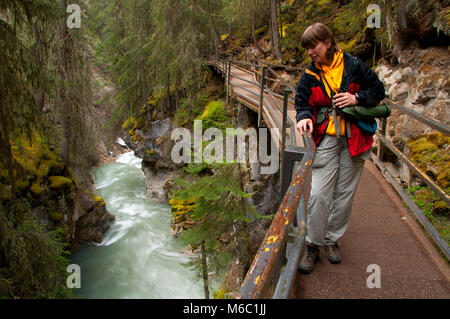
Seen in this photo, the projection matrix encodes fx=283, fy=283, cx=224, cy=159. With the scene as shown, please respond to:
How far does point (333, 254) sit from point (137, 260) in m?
13.3

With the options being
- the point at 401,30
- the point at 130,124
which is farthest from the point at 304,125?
the point at 130,124

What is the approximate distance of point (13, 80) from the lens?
5.16 m

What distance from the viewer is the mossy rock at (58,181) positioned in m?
11.6

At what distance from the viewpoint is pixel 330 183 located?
242cm

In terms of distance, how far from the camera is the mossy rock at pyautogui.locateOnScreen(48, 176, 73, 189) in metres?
11.6

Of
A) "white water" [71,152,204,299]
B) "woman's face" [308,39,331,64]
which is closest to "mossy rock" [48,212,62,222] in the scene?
"white water" [71,152,204,299]

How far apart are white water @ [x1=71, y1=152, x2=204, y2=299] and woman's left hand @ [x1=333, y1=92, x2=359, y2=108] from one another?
35.2ft

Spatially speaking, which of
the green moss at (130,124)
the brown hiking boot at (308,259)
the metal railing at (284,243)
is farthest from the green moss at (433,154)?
the green moss at (130,124)

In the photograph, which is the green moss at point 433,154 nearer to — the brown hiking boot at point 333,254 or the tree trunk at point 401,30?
the tree trunk at point 401,30

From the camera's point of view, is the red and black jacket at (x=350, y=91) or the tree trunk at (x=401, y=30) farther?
the tree trunk at (x=401, y=30)

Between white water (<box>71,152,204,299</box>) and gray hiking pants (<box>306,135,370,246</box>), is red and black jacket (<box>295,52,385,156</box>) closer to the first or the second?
gray hiking pants (<box>306,135,370,246</box>)

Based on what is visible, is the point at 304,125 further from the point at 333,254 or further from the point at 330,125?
the point at 333,254

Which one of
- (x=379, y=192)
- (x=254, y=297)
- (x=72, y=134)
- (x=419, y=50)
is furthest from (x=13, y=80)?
(x=419, y=50)

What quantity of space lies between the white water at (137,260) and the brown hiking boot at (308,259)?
986 centimetres
